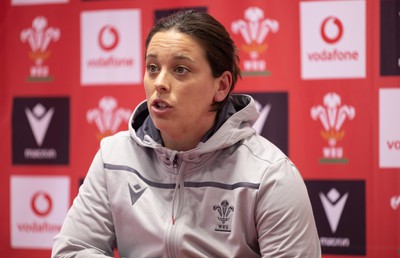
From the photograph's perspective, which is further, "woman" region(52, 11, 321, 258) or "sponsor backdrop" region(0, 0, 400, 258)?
"sponsor backdrop" region(0, 0, 400, 258)

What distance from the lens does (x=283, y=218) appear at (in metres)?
1.76

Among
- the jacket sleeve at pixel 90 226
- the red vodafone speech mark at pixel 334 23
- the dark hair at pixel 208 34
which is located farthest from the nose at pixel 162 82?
the red vodafone speech mark at pixel 334 23

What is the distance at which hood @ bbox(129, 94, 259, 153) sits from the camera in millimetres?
1869

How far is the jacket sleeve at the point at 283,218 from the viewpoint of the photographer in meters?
1.75

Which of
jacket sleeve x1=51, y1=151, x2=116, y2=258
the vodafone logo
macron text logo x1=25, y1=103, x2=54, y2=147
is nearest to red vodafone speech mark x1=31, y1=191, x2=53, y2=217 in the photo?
macron text logo x1=25, y1=103, x2=54, y2=147

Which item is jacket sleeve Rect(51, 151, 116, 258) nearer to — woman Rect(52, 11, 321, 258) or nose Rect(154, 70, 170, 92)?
woman Rect(52, 11, 321, 258)

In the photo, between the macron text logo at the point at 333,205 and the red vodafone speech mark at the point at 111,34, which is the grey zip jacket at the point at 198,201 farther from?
the red vodafone speech mark at the point at 111,34

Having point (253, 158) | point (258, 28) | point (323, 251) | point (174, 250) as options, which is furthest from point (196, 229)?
point (258, 28)

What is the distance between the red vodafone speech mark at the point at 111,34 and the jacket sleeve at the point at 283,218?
4.80ft

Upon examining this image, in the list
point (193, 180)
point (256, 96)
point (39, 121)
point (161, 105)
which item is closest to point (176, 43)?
point (161, 105)

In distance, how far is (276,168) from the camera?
5.93 ft

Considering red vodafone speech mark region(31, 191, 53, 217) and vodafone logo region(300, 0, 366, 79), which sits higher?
vodafone logo region(300, 0, 366, 79)

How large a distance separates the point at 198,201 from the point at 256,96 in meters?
1.04

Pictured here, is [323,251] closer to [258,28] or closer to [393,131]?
[393,131]
